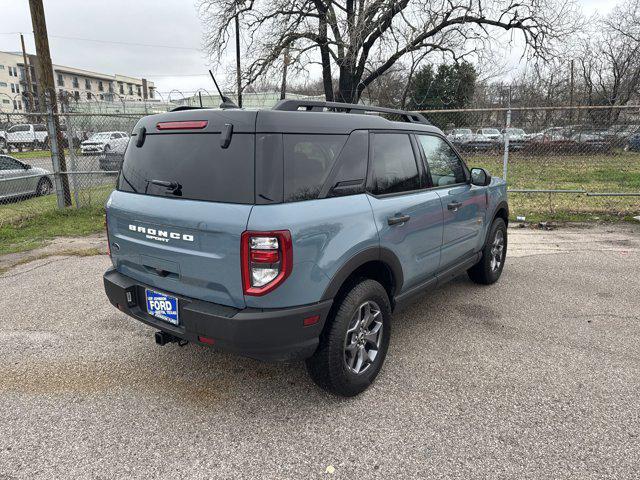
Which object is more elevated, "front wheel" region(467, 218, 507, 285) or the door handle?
the door handle

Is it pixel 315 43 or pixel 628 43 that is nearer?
pixel 315 43

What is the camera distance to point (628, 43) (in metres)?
27.1

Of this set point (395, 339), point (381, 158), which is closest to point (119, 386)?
point (395, 339)

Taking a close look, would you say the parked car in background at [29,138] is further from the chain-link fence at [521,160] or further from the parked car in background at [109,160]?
the parked car in background at [109,160]

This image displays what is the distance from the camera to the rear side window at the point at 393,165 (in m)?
3.08

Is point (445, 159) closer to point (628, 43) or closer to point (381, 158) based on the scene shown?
point (381, 158)

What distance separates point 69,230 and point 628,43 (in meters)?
32.7

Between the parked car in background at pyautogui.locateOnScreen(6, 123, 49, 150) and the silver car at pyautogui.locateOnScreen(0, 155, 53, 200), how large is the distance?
33.2 inches

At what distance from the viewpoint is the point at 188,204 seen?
2.55 metres

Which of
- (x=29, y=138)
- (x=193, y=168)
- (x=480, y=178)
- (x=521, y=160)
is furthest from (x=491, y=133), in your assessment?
(x=29, y=138)

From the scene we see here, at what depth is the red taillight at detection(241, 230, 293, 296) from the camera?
90.0 inches

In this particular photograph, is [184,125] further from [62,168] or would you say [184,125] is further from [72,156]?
[62,168]

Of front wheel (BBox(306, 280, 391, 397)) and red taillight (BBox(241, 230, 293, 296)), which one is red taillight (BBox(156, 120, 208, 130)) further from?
front wheel (BBox(306, 280, 391, 397))

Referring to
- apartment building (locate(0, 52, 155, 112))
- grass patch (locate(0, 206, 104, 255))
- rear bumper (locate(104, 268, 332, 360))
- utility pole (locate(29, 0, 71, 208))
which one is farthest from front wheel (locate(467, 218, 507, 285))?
apartment building (locate(0, 52, 155, 112))
